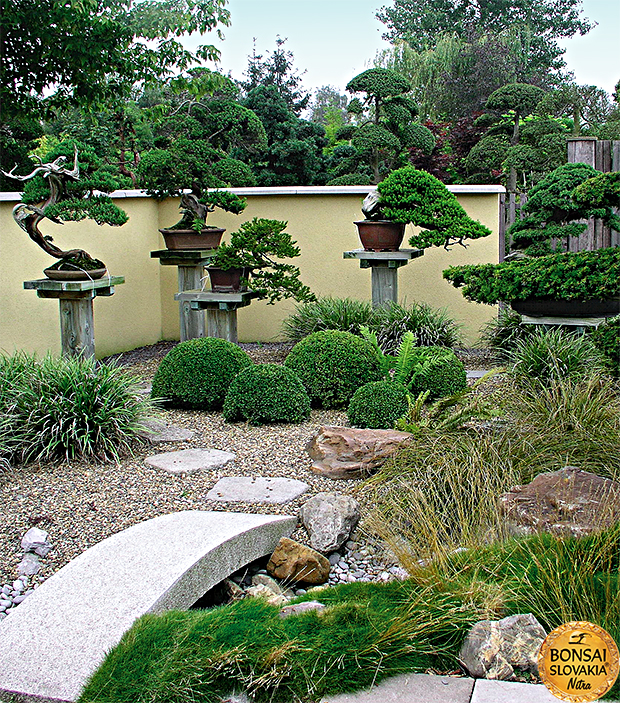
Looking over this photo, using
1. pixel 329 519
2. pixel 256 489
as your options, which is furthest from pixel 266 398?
pixel 329 519

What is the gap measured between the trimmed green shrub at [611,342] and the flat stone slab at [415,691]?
12.6 feet

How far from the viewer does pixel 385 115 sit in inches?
355

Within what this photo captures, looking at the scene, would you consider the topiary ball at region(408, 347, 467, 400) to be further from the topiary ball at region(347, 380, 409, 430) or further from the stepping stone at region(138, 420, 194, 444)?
the stepping stone at region(138, 420, 194, 444)

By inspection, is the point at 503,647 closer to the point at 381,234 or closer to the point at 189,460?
the point at 189,460

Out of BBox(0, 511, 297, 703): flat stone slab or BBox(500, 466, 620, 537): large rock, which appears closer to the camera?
BBox(0, 511, 297, 703): flat stone slab

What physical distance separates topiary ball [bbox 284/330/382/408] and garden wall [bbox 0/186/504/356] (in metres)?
3.20

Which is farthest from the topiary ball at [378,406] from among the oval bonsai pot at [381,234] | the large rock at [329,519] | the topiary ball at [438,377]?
the oval bonsai pot at [381,234]

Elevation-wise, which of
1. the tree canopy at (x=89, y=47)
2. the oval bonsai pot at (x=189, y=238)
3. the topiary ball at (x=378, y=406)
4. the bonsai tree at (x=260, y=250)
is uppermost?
the tree canopy at (x=89, y=47)

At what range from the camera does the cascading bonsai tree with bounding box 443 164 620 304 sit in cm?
567

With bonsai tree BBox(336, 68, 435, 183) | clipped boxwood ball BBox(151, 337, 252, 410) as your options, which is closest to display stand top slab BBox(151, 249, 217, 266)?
clipped boxwood ball BBox(151, 337, 252, 410)

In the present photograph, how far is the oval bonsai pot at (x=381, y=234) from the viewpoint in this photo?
6.79 m

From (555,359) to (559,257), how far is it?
1.03 meters

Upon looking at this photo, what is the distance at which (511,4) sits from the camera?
2117cm

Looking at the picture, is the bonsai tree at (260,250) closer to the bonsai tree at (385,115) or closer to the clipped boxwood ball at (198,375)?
the clipped boxwood ball at (198,375)
